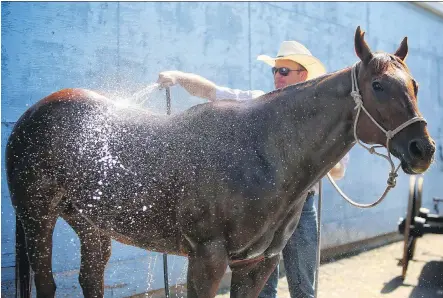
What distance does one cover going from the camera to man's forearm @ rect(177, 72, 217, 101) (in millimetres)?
3102

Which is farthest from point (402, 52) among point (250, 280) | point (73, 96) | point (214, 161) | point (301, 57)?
point (73, 96)

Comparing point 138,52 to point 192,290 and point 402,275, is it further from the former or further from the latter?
point 402,275

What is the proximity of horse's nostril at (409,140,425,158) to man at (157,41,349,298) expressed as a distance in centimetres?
124

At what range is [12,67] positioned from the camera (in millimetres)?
3520

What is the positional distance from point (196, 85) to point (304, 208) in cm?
115

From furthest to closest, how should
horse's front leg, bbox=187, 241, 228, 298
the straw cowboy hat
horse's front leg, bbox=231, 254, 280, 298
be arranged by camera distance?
the straw cowboy hat, horse's front leg, bbox=231, 254, 280, 298, horse's front leg, bbox=187, 241, 228, 298

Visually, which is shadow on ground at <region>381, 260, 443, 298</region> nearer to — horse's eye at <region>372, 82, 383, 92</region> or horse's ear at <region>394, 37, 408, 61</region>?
horse's ear at <region>394, 37, 408, 61</region>

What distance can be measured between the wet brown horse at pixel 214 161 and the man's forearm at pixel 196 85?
59 cm

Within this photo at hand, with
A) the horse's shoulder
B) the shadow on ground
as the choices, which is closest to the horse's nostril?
the horse's shoulder

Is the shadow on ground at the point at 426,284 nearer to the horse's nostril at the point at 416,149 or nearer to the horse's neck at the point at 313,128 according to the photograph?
the horse's neck at the point at 313,128

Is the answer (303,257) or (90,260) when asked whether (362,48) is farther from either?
(90,260)

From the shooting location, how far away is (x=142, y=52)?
4.21 metres

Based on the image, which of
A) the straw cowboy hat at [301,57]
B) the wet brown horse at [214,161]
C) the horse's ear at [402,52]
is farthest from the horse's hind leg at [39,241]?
the horse's ear at [402,52]

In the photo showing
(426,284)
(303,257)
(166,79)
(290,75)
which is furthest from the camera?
(426,284)
